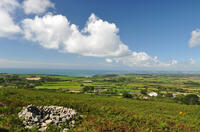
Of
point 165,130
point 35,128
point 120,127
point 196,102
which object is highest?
point 35,128

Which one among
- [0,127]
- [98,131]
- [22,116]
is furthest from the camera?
[22,116]

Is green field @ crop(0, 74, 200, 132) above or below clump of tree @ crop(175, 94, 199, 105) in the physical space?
above

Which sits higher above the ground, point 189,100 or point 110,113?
point 110,113

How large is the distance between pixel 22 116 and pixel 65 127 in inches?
248

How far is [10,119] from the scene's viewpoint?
13.9 metres

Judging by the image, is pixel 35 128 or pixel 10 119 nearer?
pixel 35 128

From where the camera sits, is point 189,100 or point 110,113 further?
point 189,100

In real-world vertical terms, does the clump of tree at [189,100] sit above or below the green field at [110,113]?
below

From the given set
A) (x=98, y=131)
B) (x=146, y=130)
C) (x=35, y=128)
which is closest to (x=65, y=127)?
(x=35, y=128)

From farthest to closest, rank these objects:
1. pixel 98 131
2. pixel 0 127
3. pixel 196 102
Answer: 1. pixel 196 102
2. pixel 98 131
3. pixel 0 127

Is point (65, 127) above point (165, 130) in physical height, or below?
above

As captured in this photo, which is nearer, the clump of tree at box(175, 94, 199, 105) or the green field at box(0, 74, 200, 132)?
the green field at box(0, 74, 200, 132)

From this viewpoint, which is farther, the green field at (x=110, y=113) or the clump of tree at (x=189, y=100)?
the clump of tree at (x=189, y=100)

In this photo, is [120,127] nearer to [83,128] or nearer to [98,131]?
[98,131]
